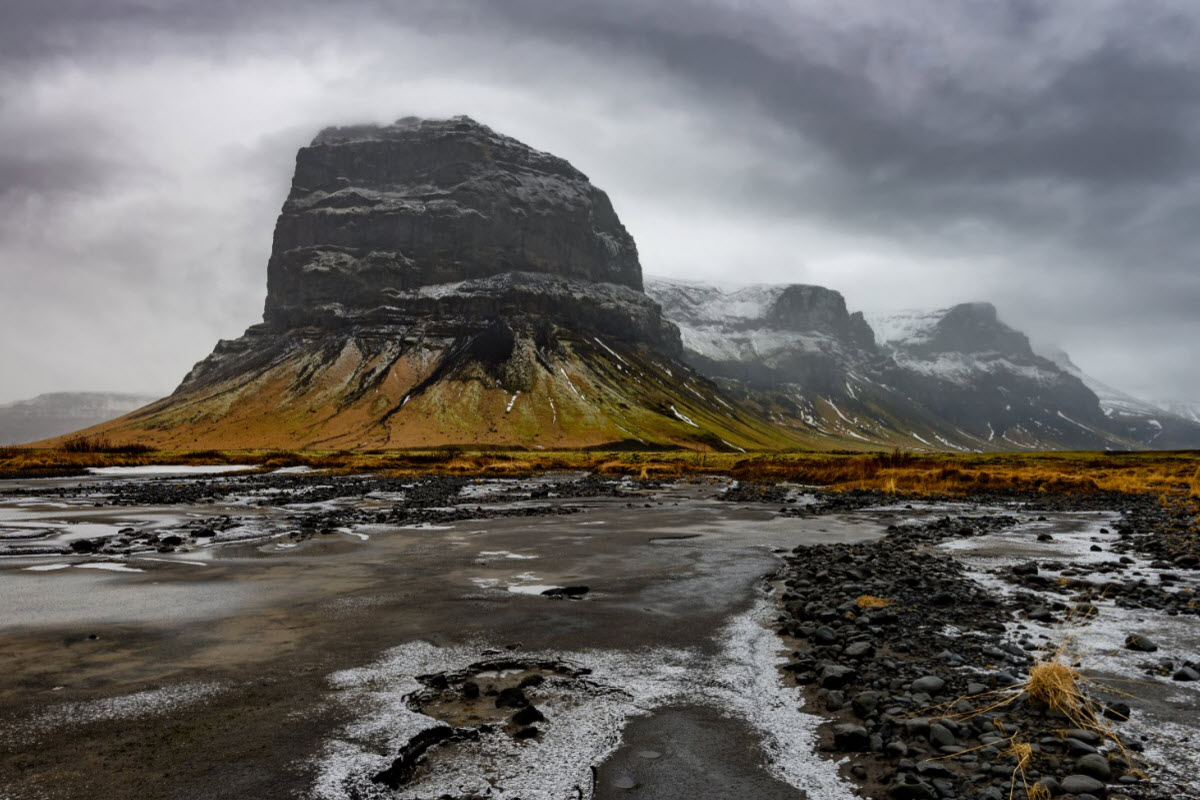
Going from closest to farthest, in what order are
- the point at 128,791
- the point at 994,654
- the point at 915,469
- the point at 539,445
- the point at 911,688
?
the point at 128,791
the point at 911,688
the point at 994,654
the point at 915,469
the point at 539,445

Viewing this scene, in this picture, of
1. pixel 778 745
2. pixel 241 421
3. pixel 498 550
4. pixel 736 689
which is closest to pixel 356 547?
pixel 498 550

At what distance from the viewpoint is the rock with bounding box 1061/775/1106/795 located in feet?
18.0

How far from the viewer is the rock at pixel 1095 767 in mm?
5734

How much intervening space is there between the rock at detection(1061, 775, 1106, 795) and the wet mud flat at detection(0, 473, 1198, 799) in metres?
0.14

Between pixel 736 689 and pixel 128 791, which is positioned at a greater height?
pixel 128 791

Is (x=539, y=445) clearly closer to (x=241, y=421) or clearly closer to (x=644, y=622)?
(x=241, y=421)

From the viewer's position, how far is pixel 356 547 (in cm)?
2119

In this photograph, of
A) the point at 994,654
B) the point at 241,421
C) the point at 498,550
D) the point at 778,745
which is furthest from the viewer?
the point at 241,421

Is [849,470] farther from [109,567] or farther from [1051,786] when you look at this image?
[1051,786]

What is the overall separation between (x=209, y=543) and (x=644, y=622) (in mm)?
17329

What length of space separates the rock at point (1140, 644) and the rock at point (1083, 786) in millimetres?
5747

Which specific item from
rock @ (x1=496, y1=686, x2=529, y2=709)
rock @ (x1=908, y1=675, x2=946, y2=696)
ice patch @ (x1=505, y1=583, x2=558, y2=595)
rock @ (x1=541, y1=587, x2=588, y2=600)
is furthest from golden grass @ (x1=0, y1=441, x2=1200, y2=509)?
rock @ (x1=496, y1=686, x2=529, y2=709)

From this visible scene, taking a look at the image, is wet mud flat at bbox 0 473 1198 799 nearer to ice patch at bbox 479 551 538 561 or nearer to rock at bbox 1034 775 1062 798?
ice patch at bbox 479 551 538 561

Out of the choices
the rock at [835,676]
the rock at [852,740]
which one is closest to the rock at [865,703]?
the rock at [835,676]
